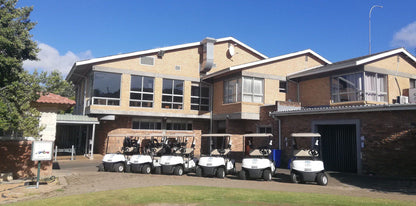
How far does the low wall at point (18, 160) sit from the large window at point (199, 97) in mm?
12777

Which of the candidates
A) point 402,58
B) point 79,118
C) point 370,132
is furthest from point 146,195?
point 402,58

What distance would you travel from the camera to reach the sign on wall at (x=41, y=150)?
1030cm

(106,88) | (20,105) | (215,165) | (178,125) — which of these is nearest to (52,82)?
(20,105)

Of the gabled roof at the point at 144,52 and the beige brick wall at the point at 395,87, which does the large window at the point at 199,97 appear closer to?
the gabled roof at the point at 144,52

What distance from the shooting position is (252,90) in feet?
66.0

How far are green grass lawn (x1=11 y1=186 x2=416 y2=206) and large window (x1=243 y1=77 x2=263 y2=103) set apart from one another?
1130 cm

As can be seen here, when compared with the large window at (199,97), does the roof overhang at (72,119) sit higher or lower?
lower

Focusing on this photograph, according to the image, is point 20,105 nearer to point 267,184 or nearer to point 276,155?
point 267,184

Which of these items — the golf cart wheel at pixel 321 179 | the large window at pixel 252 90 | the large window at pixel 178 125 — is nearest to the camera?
the golf cart wheel at pixel 321 179

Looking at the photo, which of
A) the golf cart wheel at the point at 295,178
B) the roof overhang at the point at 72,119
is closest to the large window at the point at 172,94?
the roof overhang at the point at 72,119

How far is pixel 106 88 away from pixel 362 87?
15.9 m

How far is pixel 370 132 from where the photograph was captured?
12.9 m

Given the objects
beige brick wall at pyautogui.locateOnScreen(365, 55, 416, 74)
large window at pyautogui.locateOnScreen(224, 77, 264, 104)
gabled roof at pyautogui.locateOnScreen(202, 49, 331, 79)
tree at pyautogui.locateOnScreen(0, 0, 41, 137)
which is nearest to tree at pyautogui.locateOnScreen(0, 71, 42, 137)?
tree at pyautogui.locateOnScreen(0, 0, 41, 137)

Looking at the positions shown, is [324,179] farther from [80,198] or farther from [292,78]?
[292,78]
